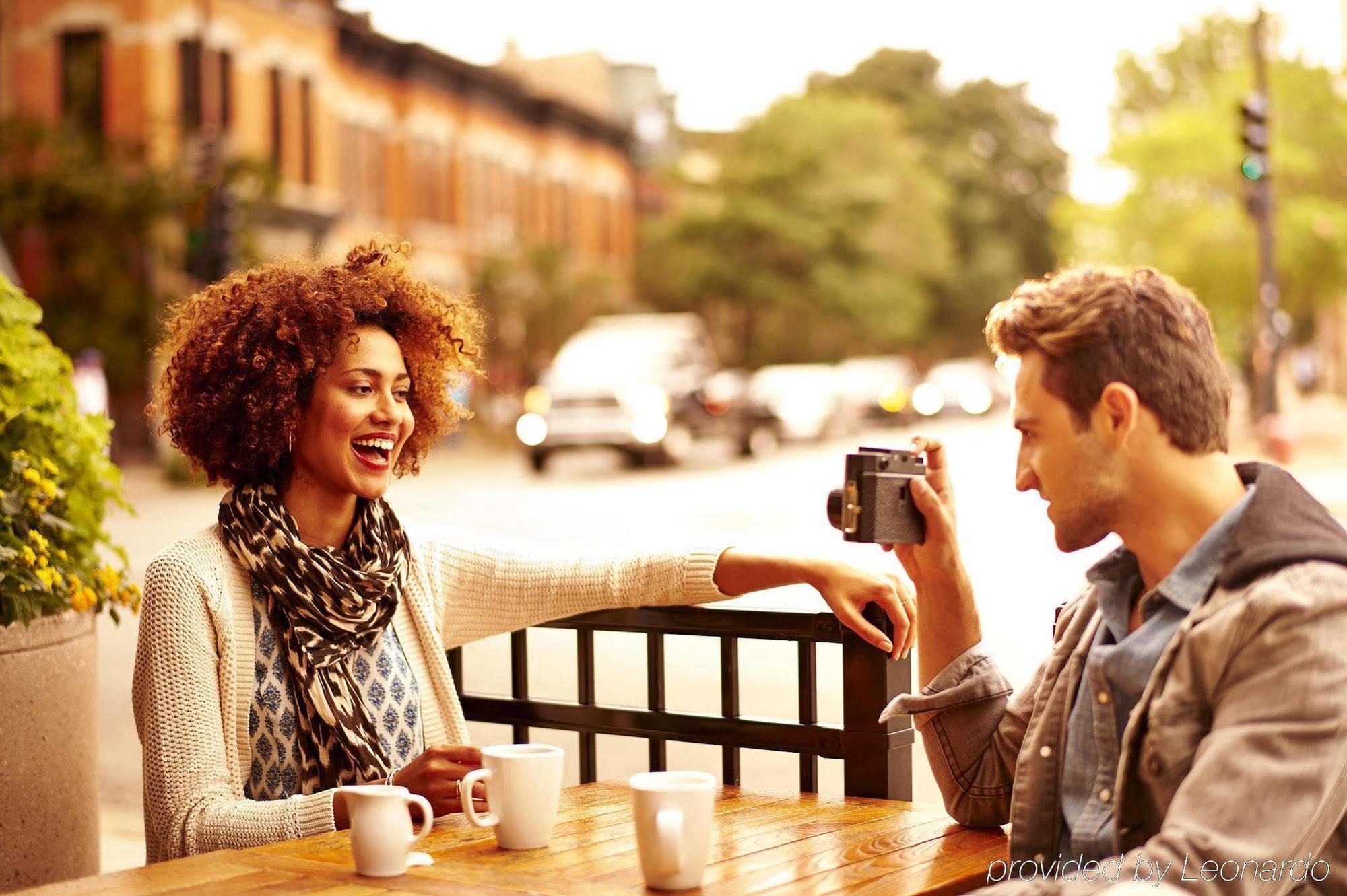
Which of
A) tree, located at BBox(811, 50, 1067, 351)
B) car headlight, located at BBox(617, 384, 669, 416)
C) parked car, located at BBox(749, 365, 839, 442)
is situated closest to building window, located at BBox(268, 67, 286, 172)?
parked car, located at BBox(749, 365, 839, 442)

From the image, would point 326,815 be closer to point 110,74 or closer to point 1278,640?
point 1278,640

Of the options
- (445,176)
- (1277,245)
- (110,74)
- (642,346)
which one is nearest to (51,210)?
(110,74)

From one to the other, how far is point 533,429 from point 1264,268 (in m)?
10.5

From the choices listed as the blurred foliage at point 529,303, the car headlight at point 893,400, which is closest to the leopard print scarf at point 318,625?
the blurred foliage at point 529,303

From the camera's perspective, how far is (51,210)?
88.5ft

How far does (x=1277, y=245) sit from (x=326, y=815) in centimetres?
3032

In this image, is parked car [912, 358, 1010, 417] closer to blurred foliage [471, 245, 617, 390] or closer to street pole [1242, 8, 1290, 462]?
blurred foliage [471, 245, 617, 390]

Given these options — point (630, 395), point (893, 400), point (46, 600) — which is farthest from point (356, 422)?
point (893, 400)

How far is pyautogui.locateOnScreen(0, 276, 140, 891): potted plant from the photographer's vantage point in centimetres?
373

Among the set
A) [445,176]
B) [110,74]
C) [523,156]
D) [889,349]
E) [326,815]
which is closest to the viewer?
[326,815]

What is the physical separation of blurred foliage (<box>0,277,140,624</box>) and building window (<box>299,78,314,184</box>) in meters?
32.5

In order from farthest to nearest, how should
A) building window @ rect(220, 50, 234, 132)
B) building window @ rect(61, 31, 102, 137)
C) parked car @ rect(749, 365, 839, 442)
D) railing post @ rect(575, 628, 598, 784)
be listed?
building window @ rect(220, 50, 234, 132)
parked car @ rect(749, 365, 839, 442)
building window @ rect(61, 31, 102, 137)
railing post @ rect(575, 628, 598, 784)

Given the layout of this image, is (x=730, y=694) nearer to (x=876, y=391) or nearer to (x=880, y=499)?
(x=880, y=499)

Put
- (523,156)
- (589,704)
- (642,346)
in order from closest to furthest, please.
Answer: (589,704) → (642,346) → (523,156)
